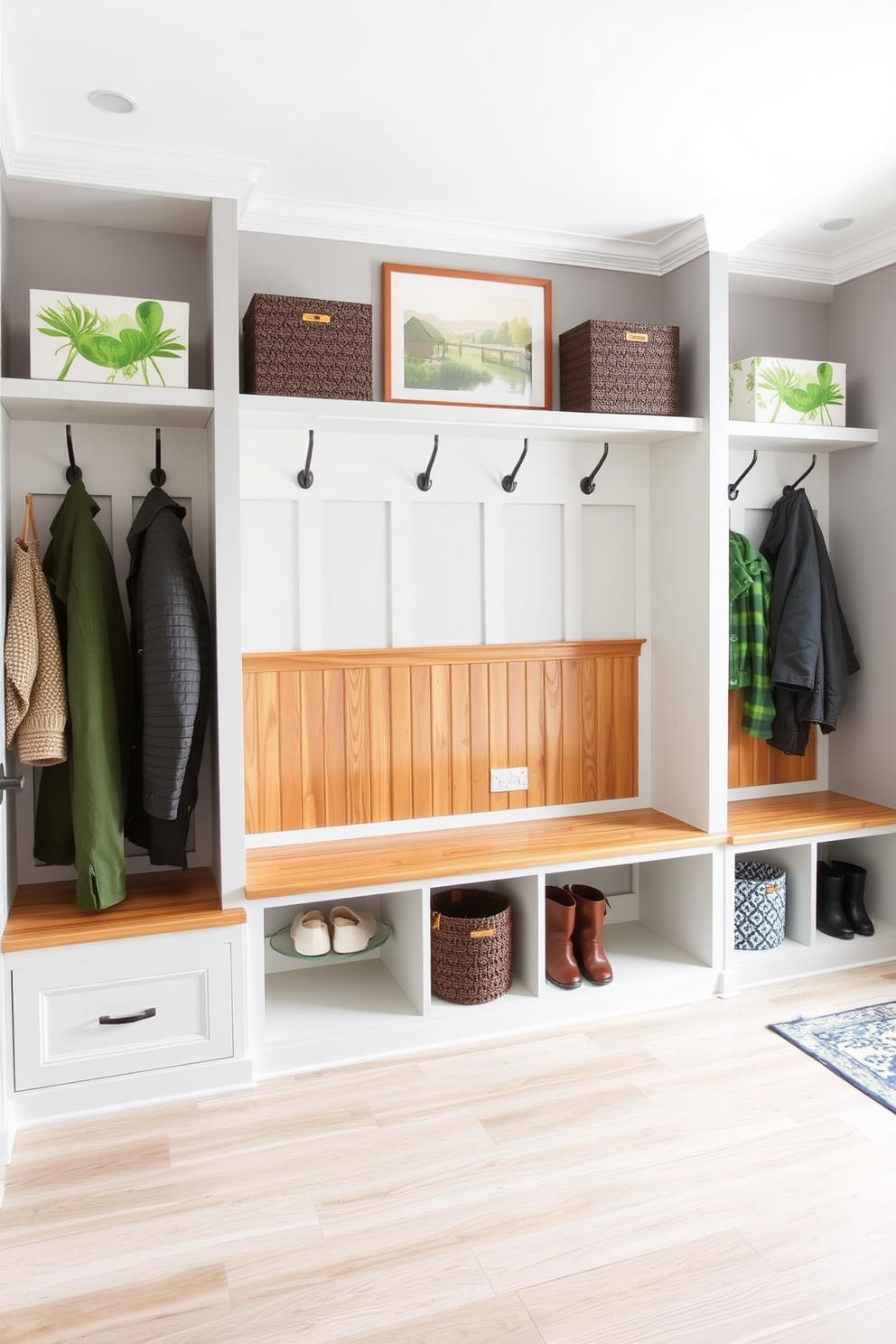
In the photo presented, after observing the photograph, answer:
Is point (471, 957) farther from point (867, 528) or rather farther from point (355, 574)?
point (867, 528)

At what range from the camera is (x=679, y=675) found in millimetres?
3271

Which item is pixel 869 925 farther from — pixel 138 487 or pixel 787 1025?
pixel 138 487

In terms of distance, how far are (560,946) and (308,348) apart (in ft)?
6.32

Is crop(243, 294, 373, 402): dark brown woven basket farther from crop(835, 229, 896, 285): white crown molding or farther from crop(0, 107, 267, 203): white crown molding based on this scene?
crop(835, 229, 896, 285): white crown molding

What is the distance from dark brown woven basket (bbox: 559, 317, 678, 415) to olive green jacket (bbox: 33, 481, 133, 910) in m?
1.52

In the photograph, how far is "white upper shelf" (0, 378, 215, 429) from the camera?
2412 millimetres

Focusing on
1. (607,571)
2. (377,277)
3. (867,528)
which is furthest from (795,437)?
(377,277)

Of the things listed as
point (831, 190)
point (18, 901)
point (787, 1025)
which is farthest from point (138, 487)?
point (787, 1025)

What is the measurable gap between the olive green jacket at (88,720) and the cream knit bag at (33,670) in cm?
4

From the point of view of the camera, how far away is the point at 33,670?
240 centimetres

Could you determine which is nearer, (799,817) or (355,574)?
(355,574)

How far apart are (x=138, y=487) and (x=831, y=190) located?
221 cm

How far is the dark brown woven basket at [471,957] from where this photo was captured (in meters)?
2.86

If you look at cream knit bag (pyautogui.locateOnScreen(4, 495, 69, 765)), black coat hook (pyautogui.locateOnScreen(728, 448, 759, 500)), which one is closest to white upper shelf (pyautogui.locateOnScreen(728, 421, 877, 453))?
black coat hook (pyautogui.locateOnScreen(728, 448, 759, 500))
